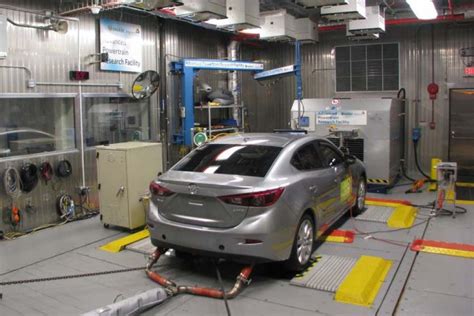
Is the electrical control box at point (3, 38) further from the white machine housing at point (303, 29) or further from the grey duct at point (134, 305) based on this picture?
the white machine housing at point (303, 29)

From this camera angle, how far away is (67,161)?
24.3 feet

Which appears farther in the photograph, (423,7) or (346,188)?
(423,7)

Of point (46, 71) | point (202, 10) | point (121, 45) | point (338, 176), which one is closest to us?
point (338, 176)

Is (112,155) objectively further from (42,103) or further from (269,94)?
(269,94)

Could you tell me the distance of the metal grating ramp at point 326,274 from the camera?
4.43 metres

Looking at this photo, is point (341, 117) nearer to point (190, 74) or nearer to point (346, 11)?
point (346, 11)

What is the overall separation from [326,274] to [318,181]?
1077 millimetres

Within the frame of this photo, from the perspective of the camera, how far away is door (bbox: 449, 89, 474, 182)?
1070 cm

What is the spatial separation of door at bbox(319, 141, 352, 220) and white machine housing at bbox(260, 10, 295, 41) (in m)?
3.50

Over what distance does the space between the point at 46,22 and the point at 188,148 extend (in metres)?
3.49

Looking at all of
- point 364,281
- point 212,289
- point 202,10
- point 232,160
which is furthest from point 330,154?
point 202,10

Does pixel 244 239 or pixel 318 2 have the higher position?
pixel 318 2

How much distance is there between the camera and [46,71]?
7.09m

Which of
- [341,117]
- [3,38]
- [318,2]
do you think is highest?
[318,2]
